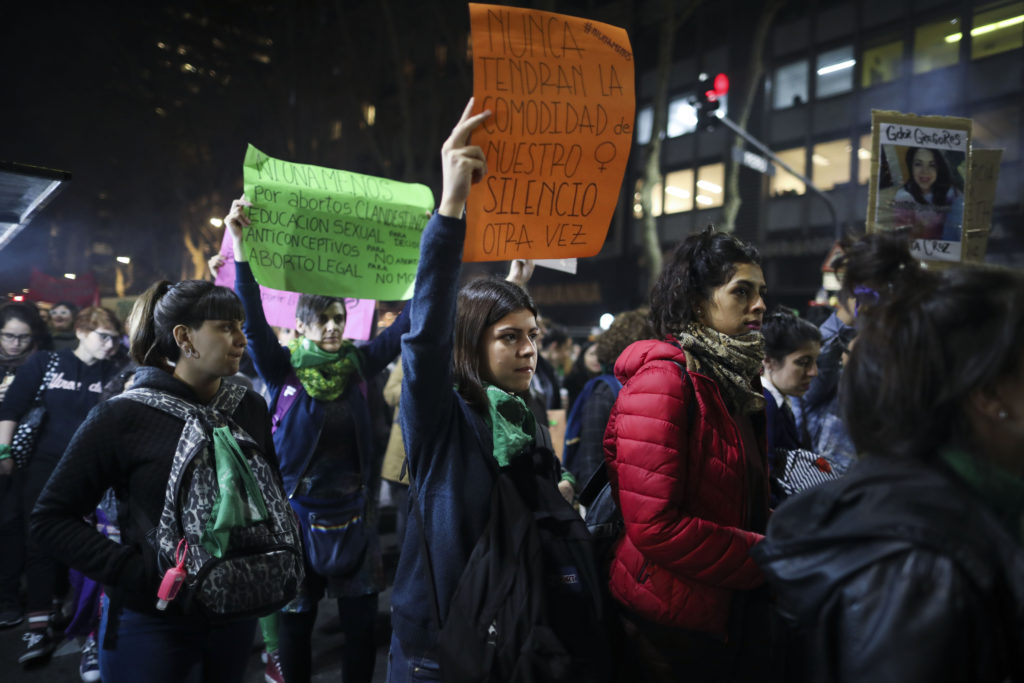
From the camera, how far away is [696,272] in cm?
227

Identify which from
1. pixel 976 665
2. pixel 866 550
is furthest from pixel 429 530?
pixel 976 665

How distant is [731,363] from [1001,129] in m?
20.2

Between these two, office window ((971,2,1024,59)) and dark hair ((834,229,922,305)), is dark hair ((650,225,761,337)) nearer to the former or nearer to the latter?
dark hair ((834,229,922,305))

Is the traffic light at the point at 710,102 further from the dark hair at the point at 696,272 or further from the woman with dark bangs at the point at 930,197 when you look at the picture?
the dark hair at the point at 696,272

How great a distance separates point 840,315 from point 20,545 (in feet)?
19.0

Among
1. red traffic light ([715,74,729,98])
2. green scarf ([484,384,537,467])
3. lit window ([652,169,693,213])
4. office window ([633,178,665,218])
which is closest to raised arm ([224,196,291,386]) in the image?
green scarf ([484,384,537,467])

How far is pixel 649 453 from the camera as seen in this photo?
189 centimetres

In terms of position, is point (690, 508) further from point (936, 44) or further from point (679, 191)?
point (679, 191)

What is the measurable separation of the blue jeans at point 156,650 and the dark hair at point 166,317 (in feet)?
2.69

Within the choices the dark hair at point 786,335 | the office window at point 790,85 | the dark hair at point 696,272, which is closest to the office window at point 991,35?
the office window at point 790,85

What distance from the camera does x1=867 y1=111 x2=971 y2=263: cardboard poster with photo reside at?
3449 mm

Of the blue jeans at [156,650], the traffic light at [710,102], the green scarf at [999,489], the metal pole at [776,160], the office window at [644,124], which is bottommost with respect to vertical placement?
the blue jeans at [156,650]

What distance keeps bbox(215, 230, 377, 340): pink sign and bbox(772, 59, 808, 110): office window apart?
71.9 ft

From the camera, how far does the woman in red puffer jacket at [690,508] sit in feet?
6.05
